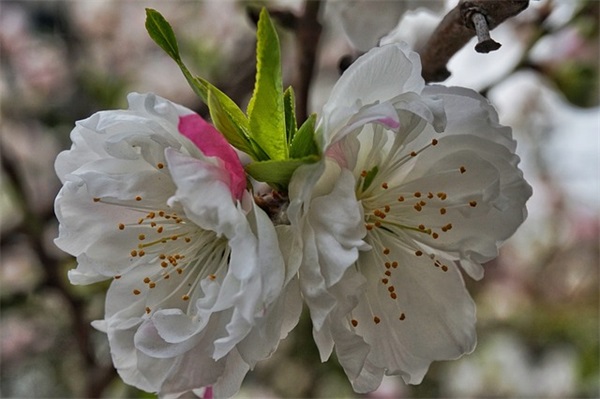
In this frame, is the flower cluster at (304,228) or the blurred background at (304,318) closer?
the flower cluster at (304,228)

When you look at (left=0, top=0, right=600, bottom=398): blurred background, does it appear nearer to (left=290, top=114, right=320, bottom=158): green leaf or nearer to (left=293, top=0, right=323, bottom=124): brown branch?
(left=293, top=0, right=323, bottom=124): brown branch

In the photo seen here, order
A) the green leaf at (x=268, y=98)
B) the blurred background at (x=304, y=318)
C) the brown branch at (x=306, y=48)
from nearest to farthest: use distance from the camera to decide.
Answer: the green leaf at (x=268, y=98)
the brown branch at (x=306, y=48)
the blurred background at (x=304, y=318)

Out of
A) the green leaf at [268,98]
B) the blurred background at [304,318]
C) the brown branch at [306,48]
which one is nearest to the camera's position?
the green leaf at [268,98]

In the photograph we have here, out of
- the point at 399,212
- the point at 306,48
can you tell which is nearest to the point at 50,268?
the point at 306,48

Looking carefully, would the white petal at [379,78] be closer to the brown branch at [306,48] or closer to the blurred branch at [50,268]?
the brown branch at [306,48]

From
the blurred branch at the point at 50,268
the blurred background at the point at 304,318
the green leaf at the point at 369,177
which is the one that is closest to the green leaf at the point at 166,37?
the green leaf at the point at 369,177

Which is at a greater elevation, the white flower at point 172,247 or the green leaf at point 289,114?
the green leaf at point 289,114

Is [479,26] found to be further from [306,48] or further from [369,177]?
[306,48]
